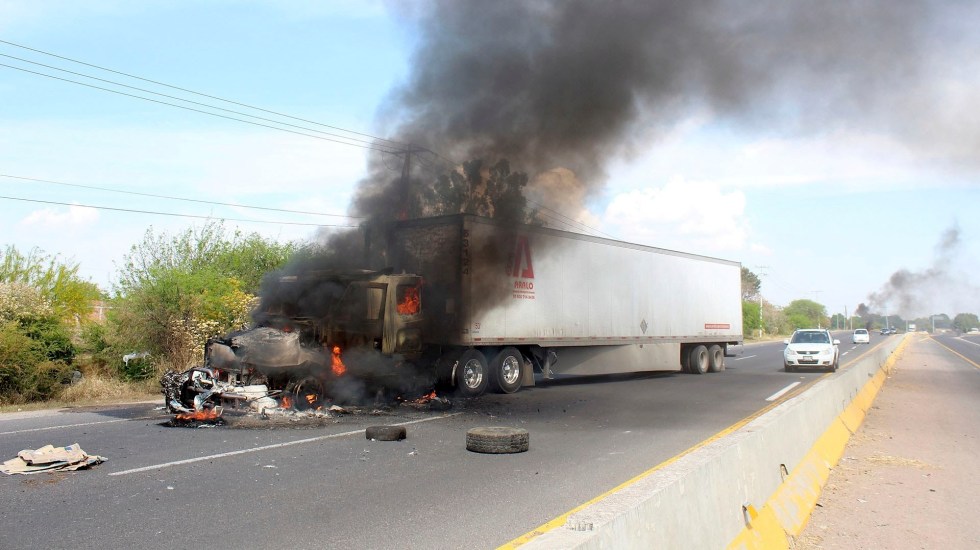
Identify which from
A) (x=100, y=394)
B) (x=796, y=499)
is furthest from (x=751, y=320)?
(x=796, y=499)

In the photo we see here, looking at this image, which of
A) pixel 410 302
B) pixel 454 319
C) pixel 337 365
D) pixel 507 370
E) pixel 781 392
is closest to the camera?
pixel 337 365

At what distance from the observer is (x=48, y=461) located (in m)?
7.11

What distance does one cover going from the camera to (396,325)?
1279 cm

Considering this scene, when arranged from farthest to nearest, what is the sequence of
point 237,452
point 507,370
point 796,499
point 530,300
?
1. point 530,300
2. point 507,370
3. point 237,452
4. point 796,499

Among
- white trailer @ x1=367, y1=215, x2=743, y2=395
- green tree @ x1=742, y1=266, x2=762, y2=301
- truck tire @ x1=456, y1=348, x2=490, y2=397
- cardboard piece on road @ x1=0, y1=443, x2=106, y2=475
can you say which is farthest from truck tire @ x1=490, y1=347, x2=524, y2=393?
green tree @ x1=742, y1=266, x2=762, y2=301

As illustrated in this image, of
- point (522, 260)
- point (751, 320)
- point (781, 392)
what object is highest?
point (751, 320)

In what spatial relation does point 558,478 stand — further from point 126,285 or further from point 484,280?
point 126,285

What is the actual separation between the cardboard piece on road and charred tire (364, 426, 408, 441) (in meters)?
3.00

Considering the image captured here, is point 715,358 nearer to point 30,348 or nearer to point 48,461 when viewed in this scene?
point 30,348

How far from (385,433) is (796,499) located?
4.87 metres

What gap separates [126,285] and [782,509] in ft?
53.9

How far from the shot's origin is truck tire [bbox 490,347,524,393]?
14.6 m

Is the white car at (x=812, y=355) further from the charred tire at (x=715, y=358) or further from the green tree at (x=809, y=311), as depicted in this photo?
the green tree at (x=809, y=311)

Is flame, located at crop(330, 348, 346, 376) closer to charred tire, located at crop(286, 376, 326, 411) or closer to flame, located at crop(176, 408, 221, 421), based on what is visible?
charred tire, located at crop(286, 376, 326, 411)
